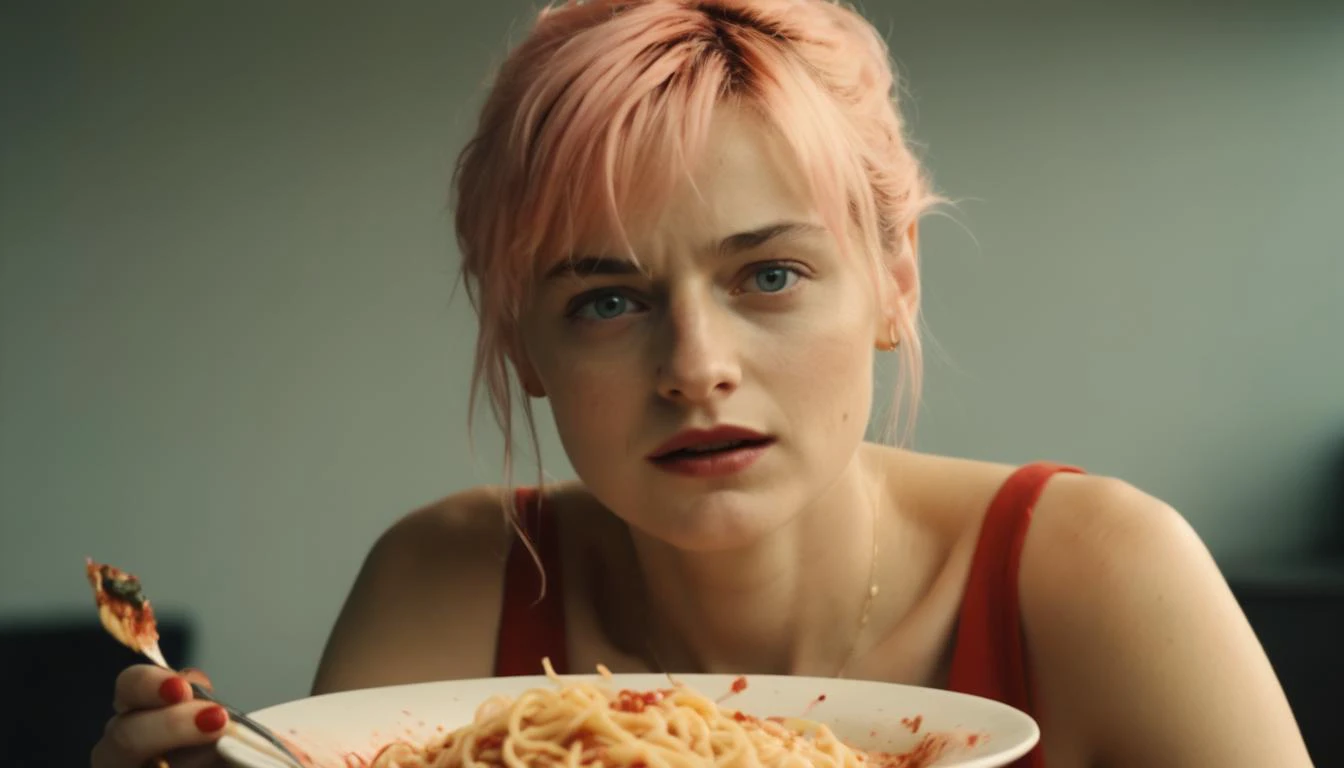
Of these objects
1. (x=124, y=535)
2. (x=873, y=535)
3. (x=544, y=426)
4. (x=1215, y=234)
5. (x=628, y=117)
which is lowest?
(x=124, y=535)

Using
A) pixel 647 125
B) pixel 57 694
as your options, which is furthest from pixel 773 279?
pixel 57 694

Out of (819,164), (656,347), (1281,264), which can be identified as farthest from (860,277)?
(1281,264)

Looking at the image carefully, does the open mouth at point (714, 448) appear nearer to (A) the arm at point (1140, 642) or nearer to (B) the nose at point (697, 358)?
(B) the nose at point (697, 358)

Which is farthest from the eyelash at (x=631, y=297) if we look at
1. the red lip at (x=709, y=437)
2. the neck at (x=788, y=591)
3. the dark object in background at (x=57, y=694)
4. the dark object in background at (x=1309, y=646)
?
the dark object in background at (x=57, y=694)

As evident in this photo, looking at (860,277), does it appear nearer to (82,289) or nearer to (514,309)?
(514,309)

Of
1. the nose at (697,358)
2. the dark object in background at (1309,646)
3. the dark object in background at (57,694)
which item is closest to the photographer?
the nose at (697,358)

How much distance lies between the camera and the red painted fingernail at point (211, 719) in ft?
3.09

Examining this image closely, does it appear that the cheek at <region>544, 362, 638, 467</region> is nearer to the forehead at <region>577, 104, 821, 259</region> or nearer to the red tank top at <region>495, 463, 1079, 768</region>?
the forehead at <region>577, 104, 821, 259</region>

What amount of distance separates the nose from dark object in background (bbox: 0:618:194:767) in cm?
235

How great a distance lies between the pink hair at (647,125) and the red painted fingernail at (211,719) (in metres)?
0.49

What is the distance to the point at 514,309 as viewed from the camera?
135 centimetres

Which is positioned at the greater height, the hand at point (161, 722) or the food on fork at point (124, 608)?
the food on fork at point (124, 608)

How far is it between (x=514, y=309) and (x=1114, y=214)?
2.31m

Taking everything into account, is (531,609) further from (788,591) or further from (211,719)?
(211,719)
